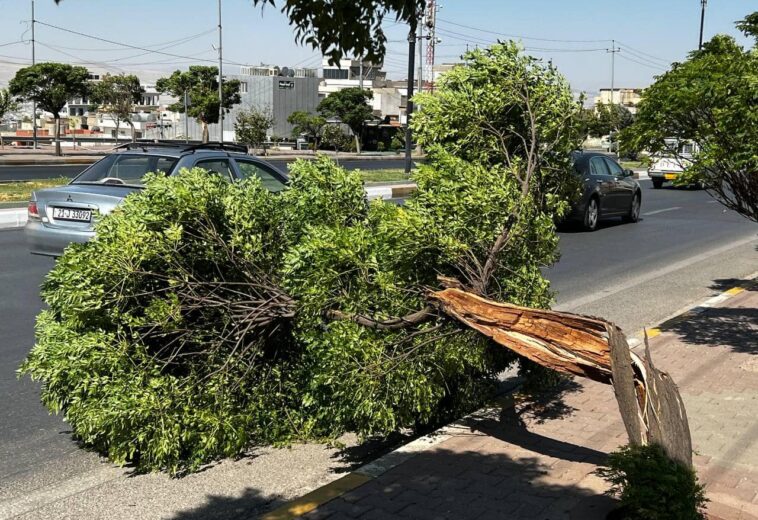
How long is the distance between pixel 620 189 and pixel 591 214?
53.4 inches

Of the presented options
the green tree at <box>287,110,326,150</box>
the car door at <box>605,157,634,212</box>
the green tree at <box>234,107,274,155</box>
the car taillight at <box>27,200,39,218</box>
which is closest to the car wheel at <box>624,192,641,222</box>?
the car door at <box>605,157,634,212</box>

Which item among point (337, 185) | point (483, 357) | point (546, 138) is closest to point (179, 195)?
point (337, 185)

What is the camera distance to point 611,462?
4023 mm

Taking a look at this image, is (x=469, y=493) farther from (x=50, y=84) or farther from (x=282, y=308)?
(x=50, y=84)

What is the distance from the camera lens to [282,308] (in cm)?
521

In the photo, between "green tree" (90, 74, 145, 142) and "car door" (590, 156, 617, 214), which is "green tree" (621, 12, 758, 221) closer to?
"car door" (590, 156, 617, 214)

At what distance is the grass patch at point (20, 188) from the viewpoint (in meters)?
19.8

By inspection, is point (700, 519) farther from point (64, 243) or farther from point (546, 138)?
point (64, 243)

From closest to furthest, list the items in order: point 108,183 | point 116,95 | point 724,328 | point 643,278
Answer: point 724,328 < point 108,183 < point 643,278 < point 116,95

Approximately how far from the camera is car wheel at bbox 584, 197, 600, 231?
18.4m

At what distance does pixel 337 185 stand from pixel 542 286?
1.51 m

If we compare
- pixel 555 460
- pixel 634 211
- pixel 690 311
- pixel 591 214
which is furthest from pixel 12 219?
pixel 555 460

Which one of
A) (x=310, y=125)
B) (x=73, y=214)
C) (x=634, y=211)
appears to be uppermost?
(x=310, y=125)

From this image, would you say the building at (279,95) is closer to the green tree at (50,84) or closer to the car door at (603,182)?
the green tree at (50,84)
